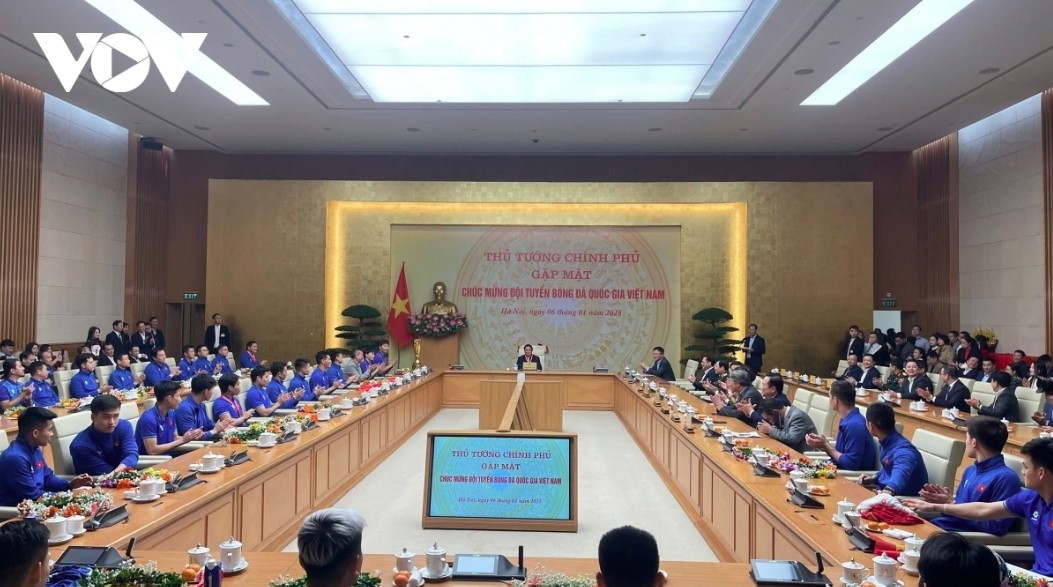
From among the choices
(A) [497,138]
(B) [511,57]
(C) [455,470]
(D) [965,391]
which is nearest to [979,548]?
(C) [455,470]

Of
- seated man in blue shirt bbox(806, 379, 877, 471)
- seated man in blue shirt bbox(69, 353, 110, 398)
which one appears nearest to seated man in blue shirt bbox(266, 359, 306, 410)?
seated man in blue shirt bbox(69, 353, 110, 398)

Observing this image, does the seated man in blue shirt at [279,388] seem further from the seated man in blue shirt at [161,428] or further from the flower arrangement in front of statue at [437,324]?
the flower arrangement in front of statue at [437,324]

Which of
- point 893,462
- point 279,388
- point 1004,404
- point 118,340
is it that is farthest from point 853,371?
point 118,340

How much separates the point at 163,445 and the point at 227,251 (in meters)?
9.07

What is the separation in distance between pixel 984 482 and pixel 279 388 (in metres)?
6.12

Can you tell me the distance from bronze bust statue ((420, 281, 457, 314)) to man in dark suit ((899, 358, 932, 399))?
24.8 ft

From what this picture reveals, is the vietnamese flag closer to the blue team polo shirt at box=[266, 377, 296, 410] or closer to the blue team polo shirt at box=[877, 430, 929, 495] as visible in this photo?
the blue team polo shirt at box=[266, 377, 296, 410]

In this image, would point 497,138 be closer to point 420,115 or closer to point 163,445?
point 420,115

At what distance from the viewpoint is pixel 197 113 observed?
35.5ft

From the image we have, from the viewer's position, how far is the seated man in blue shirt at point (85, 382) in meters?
7.39

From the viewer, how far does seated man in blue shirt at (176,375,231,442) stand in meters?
5.05

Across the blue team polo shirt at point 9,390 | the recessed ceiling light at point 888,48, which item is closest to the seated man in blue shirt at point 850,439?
the recessed ceiling light at point 888,48

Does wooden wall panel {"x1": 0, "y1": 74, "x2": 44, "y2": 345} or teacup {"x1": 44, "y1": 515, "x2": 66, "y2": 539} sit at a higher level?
wooden wall panel {"x1": 0, "y1": 74, "x2": 44, "y2": 345}

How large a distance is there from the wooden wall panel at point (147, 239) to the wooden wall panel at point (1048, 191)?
1453 cm
